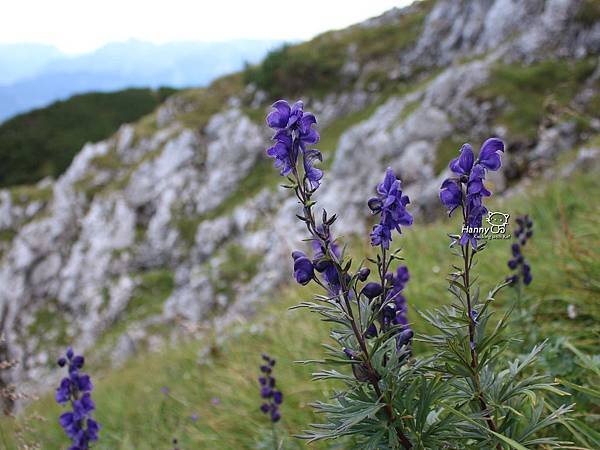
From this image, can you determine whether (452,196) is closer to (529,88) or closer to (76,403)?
(76,403)

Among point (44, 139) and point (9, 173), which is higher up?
point (44, 139)

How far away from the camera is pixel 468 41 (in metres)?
22.6

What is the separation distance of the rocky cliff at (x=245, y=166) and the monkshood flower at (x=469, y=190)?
28.2ft

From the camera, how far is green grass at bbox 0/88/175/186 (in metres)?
45.2

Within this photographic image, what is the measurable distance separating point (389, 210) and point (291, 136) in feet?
1.18

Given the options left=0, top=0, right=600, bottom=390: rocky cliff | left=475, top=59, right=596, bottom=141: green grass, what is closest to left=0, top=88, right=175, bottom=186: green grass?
left=0, top=0, right=600, bottom=390: rocky cliff

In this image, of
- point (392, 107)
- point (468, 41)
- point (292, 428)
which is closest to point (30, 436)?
point (292, 428)

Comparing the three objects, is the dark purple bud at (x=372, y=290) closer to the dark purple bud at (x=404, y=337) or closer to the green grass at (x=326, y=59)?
the dark purple bud at (x=404, y=337)

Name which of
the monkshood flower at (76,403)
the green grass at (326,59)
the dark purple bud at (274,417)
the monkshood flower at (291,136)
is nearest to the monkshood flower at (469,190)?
the monkshood flower at (291,136)

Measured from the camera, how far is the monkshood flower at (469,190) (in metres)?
1.31

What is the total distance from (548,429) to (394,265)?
10.3 feet

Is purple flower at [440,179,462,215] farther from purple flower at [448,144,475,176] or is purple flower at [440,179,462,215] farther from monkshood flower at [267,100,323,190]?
monkshood flower at [267,100,323,190]

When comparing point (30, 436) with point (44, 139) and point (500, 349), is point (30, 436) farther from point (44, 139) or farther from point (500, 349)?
point (44, 139)

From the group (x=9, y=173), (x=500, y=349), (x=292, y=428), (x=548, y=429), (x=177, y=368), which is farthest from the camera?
(x=9, y=173)
